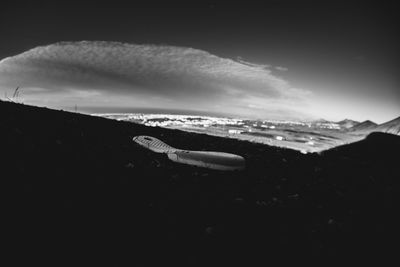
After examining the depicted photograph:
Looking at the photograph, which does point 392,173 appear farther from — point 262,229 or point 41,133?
point 41,133

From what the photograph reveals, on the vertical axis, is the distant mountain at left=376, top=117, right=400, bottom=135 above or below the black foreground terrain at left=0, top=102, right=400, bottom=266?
above

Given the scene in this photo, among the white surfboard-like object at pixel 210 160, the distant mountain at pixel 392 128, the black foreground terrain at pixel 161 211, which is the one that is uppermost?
the distant mountain at pixel 392 128

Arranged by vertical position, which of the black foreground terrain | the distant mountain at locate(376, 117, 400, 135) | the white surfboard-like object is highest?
the distant mountain at locate(376, 117, 400, 135)

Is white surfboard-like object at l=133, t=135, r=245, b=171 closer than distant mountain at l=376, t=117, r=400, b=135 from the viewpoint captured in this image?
Yes

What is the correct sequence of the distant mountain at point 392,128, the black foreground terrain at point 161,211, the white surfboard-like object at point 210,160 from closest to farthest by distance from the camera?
the black foreground terrain at point 161,211, the white surfboard-like object at point 210,160, the distant mountain at point 392,128

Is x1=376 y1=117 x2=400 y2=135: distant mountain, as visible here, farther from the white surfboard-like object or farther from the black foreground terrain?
the white surfboard-like object

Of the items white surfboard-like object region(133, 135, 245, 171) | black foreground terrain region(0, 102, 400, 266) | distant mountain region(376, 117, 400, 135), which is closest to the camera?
black foreground terrain region(0, 102, 400, 266)

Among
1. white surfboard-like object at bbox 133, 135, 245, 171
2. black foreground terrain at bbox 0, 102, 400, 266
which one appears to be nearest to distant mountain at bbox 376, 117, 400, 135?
black foreground terrain at bbox 0, 102, 400, 266

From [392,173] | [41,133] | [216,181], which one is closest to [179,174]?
[216,181]

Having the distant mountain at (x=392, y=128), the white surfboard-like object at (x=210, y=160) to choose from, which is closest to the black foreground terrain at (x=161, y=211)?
the white surfboard-like object at (x=210, y=160)

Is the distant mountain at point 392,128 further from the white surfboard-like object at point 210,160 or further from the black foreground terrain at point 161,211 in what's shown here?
the white surfboard-like object at point 210,160
